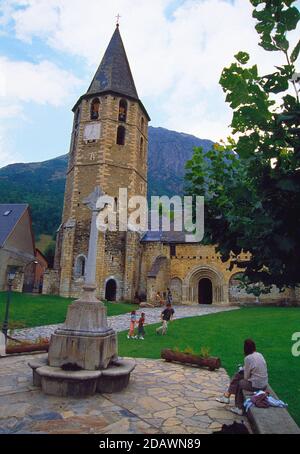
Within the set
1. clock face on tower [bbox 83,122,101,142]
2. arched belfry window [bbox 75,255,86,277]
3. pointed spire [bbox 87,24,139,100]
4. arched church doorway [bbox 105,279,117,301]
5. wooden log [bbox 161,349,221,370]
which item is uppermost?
pointed spire [bbox 87,24,139,100]

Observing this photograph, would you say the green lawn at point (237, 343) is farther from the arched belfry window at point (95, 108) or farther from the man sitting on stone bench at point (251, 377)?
the arched belfry window at point (95, 108)

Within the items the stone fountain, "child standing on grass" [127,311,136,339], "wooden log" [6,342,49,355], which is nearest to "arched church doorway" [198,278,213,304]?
"child standing on grass" [127,311,136,339]

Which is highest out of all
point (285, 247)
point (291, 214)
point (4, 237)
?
point (4, 237)

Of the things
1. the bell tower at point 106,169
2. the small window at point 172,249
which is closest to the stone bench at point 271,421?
the bell tower at point 106,169

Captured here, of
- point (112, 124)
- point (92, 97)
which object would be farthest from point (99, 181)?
point (92, 97)

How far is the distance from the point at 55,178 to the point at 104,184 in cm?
7632

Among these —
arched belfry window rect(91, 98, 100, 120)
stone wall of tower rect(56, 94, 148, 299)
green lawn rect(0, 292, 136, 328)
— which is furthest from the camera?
arched belfry window rect(91, 98, 100, 120)

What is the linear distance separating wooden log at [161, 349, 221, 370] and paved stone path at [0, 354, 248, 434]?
2.73ft

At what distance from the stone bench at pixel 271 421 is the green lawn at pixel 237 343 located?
848 mm

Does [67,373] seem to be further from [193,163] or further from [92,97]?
[92,97]

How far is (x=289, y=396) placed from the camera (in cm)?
588

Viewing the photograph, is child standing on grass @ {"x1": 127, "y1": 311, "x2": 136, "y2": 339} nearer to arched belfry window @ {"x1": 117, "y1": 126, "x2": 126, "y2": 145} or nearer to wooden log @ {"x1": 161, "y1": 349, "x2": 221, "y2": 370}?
wooden log @ {"x1": 161, "y1": 349, "x2": 221, "y2": 370}

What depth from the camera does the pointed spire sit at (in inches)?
1175
